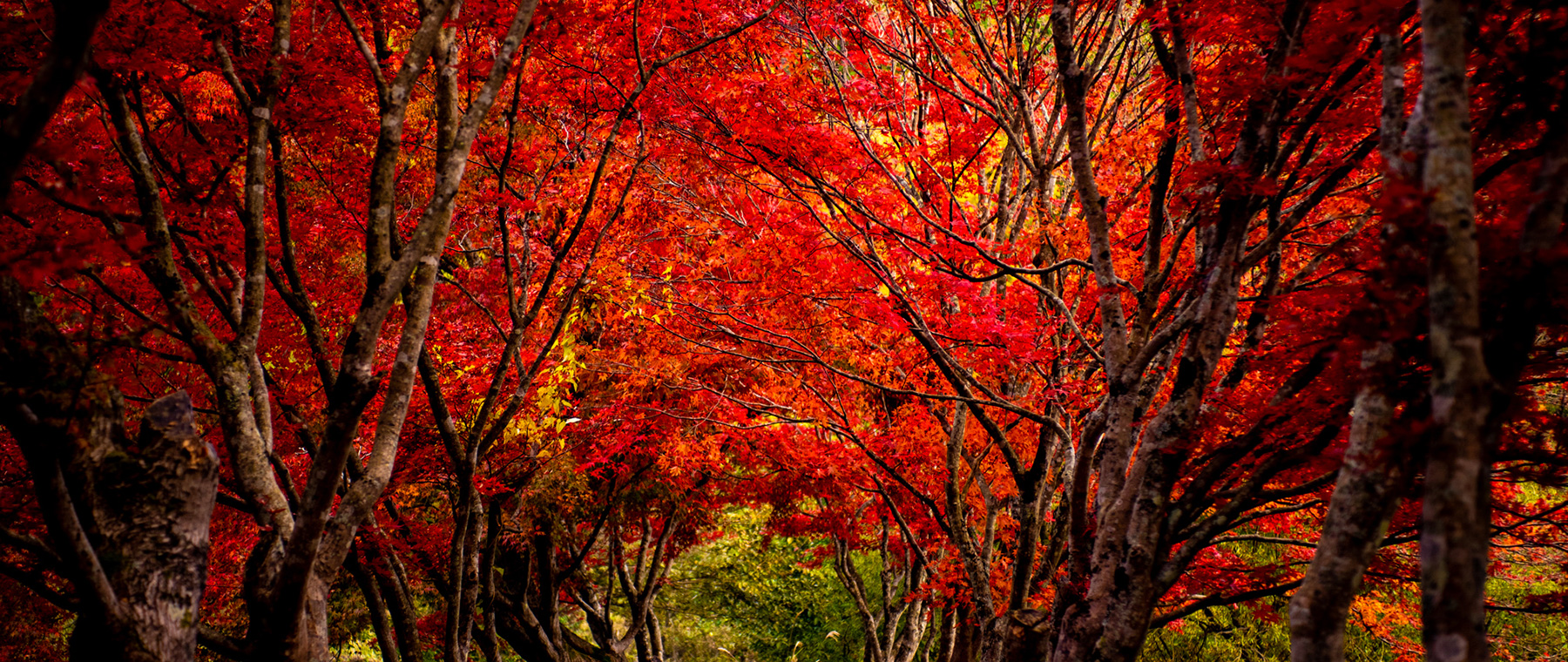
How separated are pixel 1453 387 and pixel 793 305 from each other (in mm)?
7081

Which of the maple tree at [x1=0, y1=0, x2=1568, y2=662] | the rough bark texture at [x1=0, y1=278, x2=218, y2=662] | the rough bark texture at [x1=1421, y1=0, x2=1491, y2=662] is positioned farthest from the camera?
the maple tree at [x1=0, y1=0, x2=1568, y2=662]

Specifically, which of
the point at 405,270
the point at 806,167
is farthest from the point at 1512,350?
the point at 806,167

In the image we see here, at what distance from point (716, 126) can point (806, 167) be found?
889mm

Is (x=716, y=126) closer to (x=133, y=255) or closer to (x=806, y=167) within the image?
(x=806, y=167)

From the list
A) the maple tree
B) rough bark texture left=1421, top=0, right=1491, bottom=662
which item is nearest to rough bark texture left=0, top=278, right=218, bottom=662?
the maple tree

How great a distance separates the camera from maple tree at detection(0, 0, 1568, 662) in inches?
108

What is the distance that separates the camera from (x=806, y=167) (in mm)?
6949

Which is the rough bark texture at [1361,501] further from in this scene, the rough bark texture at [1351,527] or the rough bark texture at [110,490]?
the rough bark texture at [110,490]

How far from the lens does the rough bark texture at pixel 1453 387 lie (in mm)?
2049

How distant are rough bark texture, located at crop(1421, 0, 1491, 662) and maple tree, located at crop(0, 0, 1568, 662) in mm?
10

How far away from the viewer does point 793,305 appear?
352 inches

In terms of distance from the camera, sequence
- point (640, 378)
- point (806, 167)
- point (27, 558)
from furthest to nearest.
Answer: point (640, 378)
point (27, 558)
point (806, 167)

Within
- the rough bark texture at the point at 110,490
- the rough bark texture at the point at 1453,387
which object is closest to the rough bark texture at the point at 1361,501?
the rough bark texture at the point at 1453,387

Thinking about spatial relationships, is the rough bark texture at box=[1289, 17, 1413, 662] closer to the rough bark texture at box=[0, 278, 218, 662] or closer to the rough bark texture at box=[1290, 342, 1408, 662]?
the rough bark texture at box=[1290, 342, 1408, 662]
